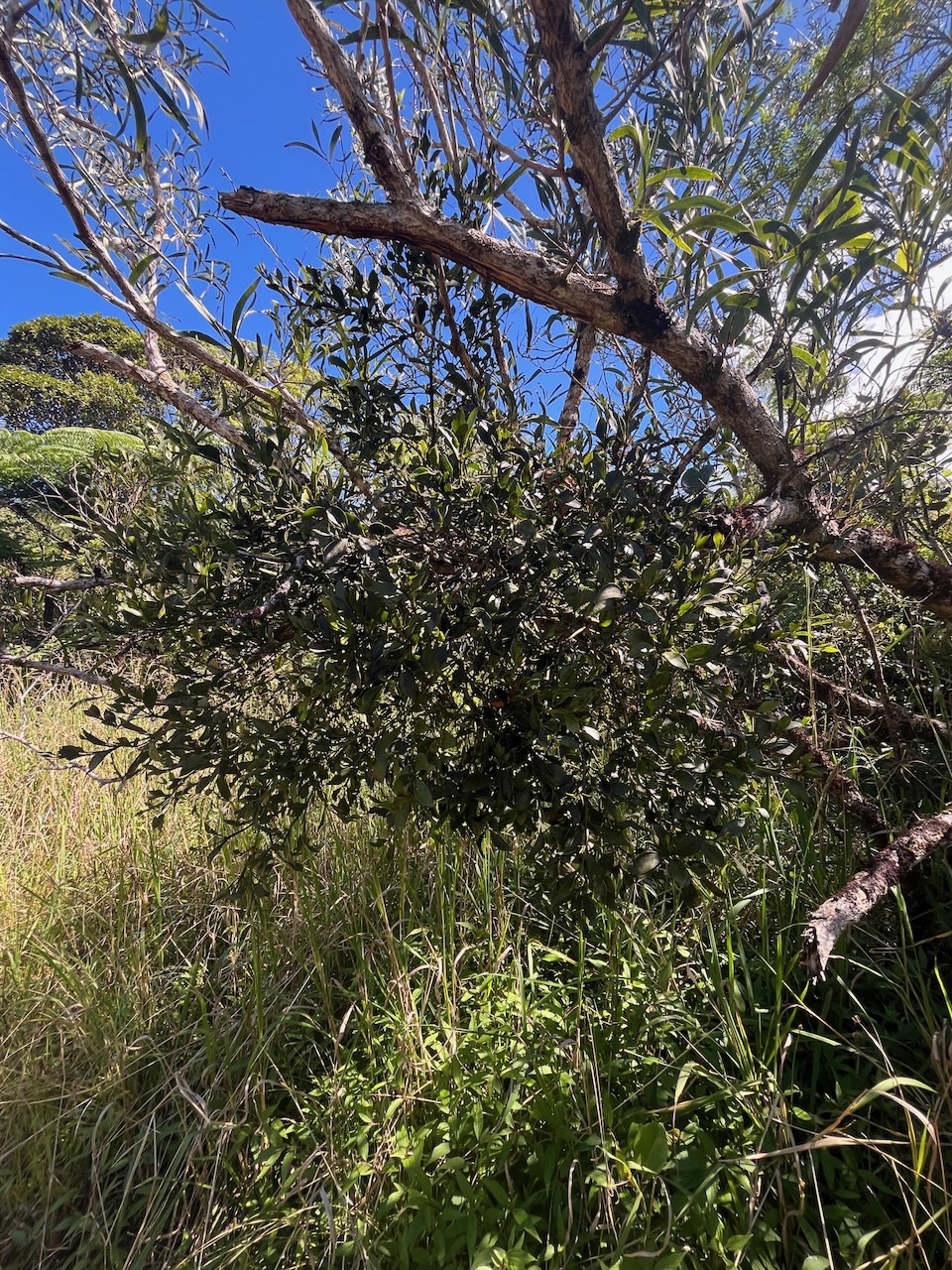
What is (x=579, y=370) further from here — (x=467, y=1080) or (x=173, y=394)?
(x=467, y=1080)

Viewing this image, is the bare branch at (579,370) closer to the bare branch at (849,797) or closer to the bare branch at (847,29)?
the bare branch at (847,29)

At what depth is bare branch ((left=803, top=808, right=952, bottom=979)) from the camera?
1158 millimetres

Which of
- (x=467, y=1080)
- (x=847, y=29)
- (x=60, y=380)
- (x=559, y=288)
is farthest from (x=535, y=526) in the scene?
(x=60, y=380)

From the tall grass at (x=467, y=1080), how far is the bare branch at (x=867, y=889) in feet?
0.60

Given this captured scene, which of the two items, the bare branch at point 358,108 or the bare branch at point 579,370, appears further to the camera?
the bare branch at point 579,370

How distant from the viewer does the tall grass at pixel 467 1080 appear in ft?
4.05

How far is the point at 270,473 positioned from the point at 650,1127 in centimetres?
151

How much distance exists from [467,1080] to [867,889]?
104cm

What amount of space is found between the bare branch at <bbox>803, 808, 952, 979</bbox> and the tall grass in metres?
0.18

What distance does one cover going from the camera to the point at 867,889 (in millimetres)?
1323

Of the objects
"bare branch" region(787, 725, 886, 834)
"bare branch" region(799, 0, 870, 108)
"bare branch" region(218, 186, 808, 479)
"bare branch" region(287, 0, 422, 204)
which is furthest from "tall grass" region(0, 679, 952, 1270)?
"bare branch" region(799, 0, 870, 108)

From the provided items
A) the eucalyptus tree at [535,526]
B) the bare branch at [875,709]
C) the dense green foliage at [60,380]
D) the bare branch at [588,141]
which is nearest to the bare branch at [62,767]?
the eucalyptus tree at [535,526]

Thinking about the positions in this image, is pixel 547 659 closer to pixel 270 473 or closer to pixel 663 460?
pixel 270 473

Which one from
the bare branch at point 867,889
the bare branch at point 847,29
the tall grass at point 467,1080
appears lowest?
the tall grass at point 467,1080
